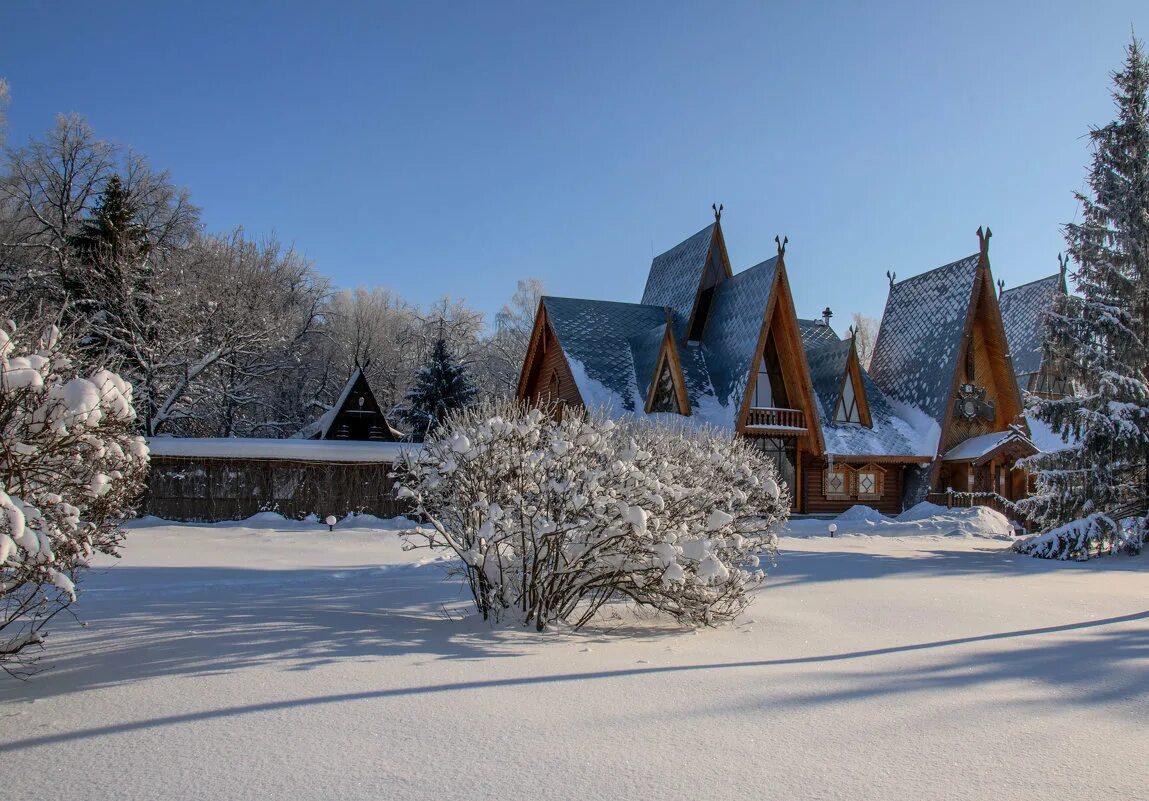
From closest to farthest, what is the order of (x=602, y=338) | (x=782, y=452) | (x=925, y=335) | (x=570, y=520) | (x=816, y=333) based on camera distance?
(x=570, y=520)
(x=782, y=452)
(x=602, y=338)
(x=925, y=335)
(x=816, y=333)

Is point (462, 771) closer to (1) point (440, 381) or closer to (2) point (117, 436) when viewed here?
(2) point (117, 436)

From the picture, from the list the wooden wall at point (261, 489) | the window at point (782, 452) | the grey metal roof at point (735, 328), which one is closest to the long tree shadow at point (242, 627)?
the wooden wall at point (261, 489)

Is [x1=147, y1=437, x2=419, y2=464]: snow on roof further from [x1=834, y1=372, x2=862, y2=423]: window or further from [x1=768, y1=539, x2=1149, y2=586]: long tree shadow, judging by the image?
[x1=834, y1=372, x2=862, y2=423]: window

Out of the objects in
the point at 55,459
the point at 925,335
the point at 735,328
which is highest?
the point at 925,335

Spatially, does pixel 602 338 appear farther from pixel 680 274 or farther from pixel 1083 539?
pixel 1083 539

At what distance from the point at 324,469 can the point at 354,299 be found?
129 feet

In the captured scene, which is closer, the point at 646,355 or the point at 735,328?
the point at 646,355

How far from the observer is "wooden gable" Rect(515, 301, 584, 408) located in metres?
23.9

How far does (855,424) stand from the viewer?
24875 millimetres

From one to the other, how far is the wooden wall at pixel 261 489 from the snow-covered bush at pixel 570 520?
13278 mm

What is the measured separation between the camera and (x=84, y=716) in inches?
173

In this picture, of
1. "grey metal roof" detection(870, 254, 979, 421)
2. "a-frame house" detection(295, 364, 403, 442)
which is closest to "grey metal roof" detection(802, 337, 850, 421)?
"grey metal roof" detection(870, 254, 979, 421)

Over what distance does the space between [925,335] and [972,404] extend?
279 centimetres

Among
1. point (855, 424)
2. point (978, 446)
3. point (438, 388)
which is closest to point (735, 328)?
point (855, 424)
